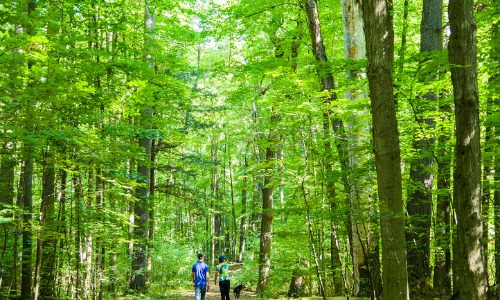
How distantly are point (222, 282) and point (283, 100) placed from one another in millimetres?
6183

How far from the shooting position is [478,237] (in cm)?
419

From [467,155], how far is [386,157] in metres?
0.94

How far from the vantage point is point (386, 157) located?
4.18 m

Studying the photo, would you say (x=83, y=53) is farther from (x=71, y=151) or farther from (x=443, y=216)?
(x=443, y=216)

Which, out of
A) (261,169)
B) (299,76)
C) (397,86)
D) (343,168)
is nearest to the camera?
(397,86)

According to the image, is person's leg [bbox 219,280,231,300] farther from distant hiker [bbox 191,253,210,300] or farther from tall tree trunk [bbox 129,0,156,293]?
tall tree trunk [bbox 129,0,156,293]

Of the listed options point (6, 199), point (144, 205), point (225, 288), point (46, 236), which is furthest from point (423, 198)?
point (6, 199)

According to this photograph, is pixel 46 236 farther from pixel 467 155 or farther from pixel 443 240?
pixel 443 240

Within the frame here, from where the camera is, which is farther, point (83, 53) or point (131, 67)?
point (131, 67)

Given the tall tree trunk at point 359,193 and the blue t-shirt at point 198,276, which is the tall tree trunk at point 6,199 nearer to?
the blue t-shirt at point 198,276

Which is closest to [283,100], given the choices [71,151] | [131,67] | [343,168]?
[343,168]

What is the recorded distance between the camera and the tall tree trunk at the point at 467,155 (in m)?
4.15

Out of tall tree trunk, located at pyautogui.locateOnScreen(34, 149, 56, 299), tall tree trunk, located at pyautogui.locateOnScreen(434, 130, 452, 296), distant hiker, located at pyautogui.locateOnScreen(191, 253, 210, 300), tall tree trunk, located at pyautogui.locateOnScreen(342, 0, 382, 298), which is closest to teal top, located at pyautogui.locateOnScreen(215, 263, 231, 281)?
distant hiker, located at pyautogui.locateOnScreen(191, 253, 210, 300)

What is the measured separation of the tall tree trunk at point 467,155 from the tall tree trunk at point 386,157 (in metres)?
0.67
